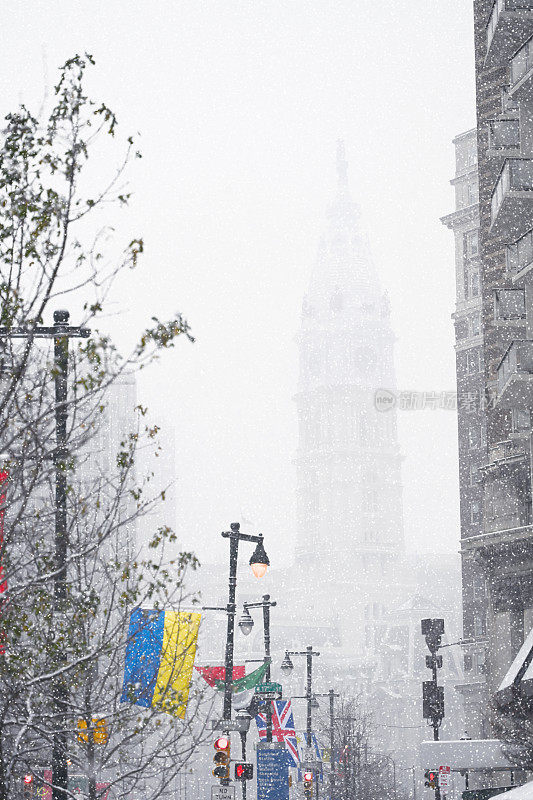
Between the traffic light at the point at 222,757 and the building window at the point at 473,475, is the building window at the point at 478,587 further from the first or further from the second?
the traffic light at the point at 222,757

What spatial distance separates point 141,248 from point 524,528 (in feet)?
85.8

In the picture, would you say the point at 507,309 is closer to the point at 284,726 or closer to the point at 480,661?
the point at 284,726

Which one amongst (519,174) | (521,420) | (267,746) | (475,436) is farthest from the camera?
(475,436)

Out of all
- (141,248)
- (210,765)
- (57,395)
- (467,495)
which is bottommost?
(210,765)

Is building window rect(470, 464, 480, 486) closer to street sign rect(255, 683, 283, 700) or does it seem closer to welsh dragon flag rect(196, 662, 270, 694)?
street sign rect(255, 683, 283, 700)

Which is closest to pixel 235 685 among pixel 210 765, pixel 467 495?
pixel 467 495

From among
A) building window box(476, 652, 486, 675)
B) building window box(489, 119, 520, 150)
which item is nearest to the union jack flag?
building window box(489, 119, 520, 150)

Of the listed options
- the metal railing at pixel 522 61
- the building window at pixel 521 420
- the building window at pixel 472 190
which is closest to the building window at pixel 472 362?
the building window at pixel 472 190

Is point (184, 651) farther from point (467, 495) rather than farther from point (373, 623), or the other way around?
point (373, 623)

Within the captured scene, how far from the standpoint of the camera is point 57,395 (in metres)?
15.4

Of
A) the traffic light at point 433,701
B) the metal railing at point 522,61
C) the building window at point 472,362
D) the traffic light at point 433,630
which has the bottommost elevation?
the traffic light at point 433,701

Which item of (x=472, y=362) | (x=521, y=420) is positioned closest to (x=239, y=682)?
(x=521, y=420)

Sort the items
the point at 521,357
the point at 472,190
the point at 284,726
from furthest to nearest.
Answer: the point at 472,190, the point at 284,726, the point at 521,357

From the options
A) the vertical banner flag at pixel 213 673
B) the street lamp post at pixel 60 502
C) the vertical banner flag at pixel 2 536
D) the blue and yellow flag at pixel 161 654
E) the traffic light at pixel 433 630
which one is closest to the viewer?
the vertical banner flag at pixel 2 536
